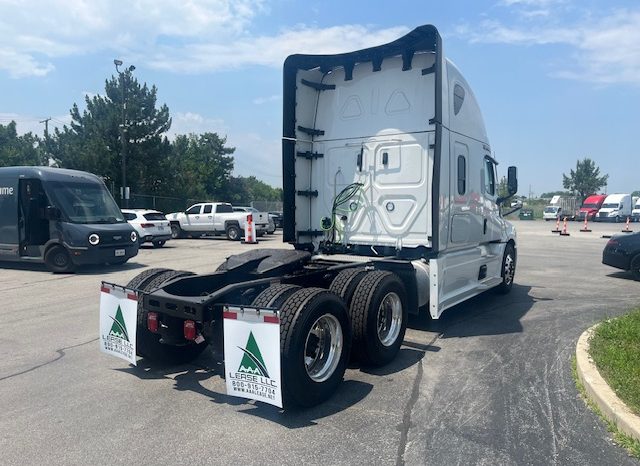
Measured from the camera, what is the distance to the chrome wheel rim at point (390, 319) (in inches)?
221

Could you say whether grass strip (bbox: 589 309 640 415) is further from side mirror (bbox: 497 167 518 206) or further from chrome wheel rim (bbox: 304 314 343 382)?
side mirror (bbox: 497 167 518 206)

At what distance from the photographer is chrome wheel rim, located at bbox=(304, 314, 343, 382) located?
4.53 m

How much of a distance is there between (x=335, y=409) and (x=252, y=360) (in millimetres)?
874

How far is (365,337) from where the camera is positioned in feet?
16.8

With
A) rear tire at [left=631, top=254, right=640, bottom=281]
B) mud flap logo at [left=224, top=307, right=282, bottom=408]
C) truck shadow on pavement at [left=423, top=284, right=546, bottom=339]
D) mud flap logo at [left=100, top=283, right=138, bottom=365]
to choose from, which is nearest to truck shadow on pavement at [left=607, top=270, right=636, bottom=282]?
rear tire at [left=631, top=254, right=640, bottom=281]

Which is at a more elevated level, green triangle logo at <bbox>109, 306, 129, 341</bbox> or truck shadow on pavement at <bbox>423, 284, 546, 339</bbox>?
green triangle logo at <bbox>109, 306, 129, 341</bbox>

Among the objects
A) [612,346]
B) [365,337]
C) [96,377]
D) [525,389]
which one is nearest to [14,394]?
[96,377]

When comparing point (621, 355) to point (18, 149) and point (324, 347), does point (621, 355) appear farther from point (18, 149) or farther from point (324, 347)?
point (18, 149)

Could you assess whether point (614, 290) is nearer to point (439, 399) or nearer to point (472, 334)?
point (472, 334)

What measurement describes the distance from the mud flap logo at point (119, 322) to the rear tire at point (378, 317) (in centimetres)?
215

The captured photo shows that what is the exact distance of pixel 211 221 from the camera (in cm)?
2520

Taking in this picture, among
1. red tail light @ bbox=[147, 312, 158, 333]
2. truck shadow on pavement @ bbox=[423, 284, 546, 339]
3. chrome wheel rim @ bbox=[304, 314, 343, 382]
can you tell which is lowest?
truck shadow on pavement @ bbox=[423, 284, 546, 339]

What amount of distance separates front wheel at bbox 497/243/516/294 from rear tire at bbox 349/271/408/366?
418 centimetres

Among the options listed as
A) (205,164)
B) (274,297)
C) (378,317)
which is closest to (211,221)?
(378,317)
